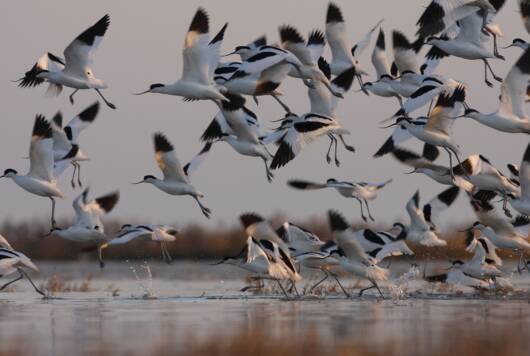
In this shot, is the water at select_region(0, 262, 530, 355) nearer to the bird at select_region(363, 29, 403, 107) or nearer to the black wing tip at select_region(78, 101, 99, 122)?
the black wing tip at select_region(78, 101, 99, 122)

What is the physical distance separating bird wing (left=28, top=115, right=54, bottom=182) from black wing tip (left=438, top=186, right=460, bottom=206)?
18.9 ft

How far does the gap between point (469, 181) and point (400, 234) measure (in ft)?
6.19

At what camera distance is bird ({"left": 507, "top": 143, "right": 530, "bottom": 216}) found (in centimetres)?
1695

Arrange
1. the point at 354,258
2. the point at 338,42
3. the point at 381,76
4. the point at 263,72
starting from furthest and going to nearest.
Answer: the point at 381,76, the point at 338,42, the point at 263,72, the point at 354,258

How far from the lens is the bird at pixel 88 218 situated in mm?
19453

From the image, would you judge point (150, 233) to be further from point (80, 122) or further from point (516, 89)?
point (516, 89)

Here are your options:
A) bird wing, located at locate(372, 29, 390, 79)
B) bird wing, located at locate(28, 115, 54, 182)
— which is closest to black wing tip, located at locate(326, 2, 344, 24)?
bird wing, located at locate(372, 29, 390, 79)

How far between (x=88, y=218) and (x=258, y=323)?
631 centimetres

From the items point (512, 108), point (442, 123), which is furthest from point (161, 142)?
point (512, 108)

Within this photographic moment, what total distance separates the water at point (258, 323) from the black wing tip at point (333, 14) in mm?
4058

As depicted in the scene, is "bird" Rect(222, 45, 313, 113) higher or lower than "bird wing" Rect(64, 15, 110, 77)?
lower

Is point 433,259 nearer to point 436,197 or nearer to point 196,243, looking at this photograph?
point 196,243

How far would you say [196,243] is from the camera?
31.7 metres

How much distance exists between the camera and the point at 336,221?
16.6 meters
